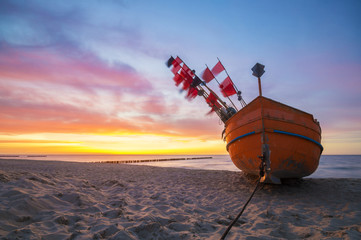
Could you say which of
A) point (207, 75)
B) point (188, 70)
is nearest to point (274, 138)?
point (207, 75)

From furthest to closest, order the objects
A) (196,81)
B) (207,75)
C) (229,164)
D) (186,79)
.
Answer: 1. (229,164)
2. (186,79)
3. (207,75)
4. (196,81)

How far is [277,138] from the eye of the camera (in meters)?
5.32

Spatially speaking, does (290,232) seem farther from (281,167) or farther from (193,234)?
(281,167)

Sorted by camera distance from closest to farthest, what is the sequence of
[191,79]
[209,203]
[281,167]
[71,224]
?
[71,224] → [209,203] → [281,167] → [191,79]

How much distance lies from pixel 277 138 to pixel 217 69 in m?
7.14

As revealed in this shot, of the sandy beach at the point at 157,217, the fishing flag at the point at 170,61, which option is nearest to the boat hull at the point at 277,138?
the sandy beach at the point at 157,217

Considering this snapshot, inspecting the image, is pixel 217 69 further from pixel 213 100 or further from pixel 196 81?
pixel 213 100

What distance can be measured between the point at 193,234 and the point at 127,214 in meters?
1.31

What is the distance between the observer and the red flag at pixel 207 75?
36.4 ft

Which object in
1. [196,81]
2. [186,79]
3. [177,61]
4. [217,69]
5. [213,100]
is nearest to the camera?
[213,100]

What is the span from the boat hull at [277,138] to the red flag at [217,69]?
580 centimetres

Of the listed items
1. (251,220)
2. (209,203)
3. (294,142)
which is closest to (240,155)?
(294,142)

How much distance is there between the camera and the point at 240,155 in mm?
6305

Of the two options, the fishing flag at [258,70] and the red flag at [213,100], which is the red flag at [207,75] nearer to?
the red flag at [213,100]
